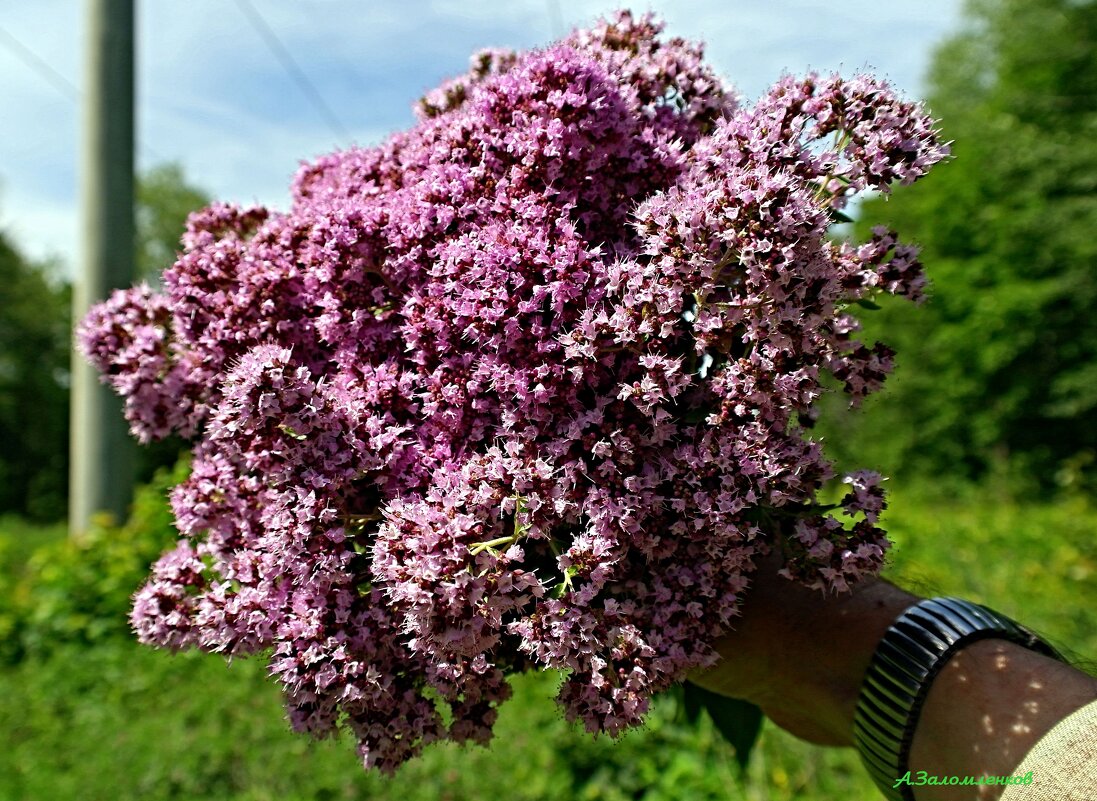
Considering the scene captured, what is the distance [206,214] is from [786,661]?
69.8 inches

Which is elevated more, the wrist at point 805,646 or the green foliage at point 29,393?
the green foliage at point 29,393

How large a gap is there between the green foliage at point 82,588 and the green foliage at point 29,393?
91.1 ft

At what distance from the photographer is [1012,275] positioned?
26250mm

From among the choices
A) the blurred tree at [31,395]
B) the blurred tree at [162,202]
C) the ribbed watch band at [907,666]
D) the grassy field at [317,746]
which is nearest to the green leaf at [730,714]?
the ribbed watch band at [907,666]

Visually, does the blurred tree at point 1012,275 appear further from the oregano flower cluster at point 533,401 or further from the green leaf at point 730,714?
the oregano flower cluster at point 533,401

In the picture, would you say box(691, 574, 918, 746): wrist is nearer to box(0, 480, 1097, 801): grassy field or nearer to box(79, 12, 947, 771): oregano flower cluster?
box(79, 12, 947, 771): oregano flower cluster

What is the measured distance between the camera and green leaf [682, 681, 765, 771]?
192cm

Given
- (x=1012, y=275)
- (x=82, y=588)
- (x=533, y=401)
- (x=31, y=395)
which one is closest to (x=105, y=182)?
(x=82, y=588)

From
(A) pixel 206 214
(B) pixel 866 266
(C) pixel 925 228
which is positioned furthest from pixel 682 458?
(C) pixel 925 228

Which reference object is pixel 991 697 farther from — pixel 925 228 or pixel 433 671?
pixel 925 228

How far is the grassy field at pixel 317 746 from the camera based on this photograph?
205 inches

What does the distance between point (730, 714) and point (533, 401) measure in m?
1.03

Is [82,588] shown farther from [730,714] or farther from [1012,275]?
[1012,275]

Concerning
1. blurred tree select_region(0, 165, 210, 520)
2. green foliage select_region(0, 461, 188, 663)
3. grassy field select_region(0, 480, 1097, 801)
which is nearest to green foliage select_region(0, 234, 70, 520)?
blurred tree select_region(0, 165, 210, 520)
